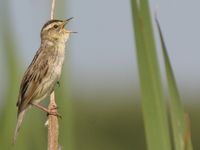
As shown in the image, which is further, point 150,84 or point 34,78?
point 34,78

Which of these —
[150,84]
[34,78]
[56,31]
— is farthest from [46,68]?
[150,84]

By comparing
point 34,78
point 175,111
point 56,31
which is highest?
point 56,31

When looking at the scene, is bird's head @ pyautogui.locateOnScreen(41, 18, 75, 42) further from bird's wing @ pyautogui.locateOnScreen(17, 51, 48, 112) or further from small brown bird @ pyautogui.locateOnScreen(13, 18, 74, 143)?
bird's wing @ pyautogui.locateOnScreen(17, 51, 48, 112)

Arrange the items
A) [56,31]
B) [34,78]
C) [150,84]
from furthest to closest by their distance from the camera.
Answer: [34,78] < [56,31] < [150,84]

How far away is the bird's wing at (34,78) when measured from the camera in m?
4.89

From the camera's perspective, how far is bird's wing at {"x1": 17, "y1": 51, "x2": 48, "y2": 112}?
16.0ft

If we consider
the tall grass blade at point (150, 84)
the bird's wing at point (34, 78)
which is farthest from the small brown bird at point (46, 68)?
the tall grass blade at point (150, 84)

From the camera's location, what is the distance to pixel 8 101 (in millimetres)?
2564

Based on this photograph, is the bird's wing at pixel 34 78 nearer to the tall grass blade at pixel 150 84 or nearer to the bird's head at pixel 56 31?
the bird's head at pixel 56 31

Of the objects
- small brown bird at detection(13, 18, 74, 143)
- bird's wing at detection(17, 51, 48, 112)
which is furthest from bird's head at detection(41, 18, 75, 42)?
bird's wing at detection(17, 51, 48, 112)

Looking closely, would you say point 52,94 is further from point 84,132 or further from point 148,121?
point 84,132

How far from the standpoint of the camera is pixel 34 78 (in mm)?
4957

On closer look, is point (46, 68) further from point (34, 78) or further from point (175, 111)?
point (175, 111)

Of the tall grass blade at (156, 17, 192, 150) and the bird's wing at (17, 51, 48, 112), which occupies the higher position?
the bird's wing at (17, 51, 48, 112)
